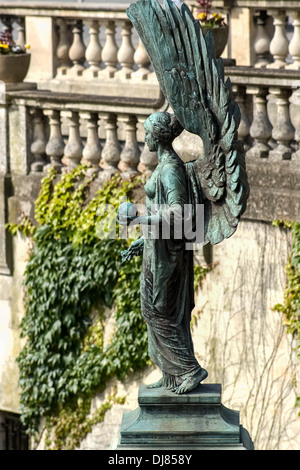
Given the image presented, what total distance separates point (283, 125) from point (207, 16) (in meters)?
1.70

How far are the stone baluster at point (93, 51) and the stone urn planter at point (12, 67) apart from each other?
1395 mm

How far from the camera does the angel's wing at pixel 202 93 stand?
29.8ft

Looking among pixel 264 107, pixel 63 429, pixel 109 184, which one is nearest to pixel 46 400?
pixel 63 429

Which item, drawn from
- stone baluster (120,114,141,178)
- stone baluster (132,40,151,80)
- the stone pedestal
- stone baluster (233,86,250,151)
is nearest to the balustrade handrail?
stone baluster (132,40,151,80)

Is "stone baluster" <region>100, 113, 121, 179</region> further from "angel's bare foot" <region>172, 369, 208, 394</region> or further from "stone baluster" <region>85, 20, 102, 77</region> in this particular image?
"angel's bare foot" <region>172, 369, 208, 394</region>

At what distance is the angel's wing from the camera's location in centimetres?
909

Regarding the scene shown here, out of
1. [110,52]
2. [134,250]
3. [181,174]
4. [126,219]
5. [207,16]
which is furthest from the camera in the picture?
[110,52]

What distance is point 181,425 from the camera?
9.41 meters

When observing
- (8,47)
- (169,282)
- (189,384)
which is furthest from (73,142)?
(189,384)

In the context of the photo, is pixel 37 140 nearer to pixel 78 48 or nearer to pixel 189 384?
pixel 78 48

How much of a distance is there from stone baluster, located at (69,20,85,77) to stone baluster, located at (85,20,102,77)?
0.16m

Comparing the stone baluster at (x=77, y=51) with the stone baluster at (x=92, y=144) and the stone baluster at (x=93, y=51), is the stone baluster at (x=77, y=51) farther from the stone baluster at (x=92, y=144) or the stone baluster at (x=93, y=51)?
the stone baluster at (x=92, y=144)

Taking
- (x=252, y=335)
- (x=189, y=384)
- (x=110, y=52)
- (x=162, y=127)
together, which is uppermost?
(x=110, y=52)

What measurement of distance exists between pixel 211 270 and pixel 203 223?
3.72 metres
